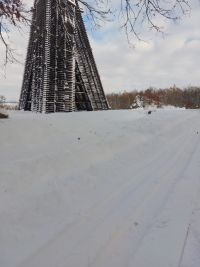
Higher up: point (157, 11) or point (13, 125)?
point (157, 11)

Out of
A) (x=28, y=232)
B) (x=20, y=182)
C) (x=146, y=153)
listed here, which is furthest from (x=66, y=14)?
(x=28, y=232)

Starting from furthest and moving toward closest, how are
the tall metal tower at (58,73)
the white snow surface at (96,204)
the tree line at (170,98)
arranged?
the tree line at (170,98) → the tall metal tower at (58,73) → the white snow surface at (96,204)

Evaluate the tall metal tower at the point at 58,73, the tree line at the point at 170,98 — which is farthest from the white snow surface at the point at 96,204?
the tree line at the point at 170,98

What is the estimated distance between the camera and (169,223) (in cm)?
472

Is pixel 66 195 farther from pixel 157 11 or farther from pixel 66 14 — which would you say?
pixel 66 14

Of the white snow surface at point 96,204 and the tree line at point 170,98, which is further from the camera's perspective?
the tree line at point 170,98

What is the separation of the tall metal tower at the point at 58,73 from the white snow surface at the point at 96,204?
1653 cm

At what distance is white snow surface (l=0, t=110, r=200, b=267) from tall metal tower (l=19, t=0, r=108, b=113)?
1653 cm

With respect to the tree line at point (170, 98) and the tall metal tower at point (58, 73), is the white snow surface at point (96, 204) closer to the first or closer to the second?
the tall metal tower at point (58, 73)

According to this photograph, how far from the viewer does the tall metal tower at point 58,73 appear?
2631 centimetres

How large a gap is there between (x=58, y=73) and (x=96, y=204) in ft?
74.0

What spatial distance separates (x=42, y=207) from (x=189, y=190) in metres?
2.27

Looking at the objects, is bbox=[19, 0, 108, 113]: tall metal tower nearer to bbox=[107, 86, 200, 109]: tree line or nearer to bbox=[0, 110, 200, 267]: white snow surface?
bbox=[0, 110, 200, 267]: white snow surface

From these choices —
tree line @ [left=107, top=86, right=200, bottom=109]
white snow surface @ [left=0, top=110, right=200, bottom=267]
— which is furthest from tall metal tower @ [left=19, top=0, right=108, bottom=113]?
tree line @ [left=107, top=86, right=200, bottom=109]
